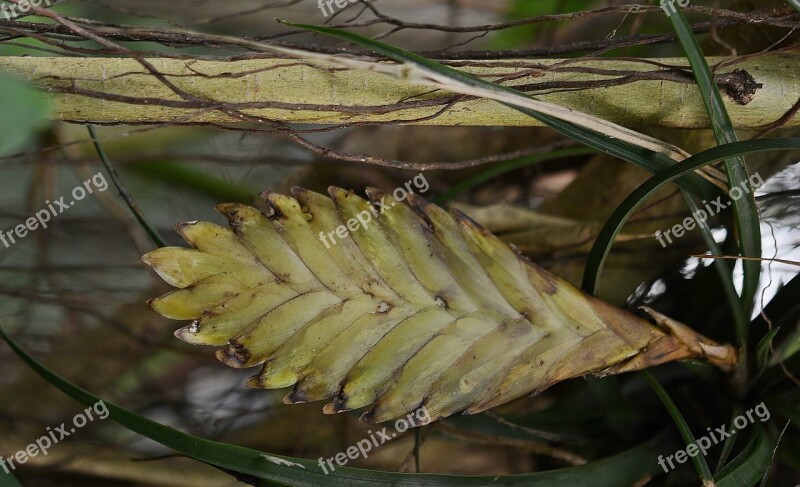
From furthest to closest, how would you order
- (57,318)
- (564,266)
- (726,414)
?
(57,318)
(564,266)
(726,414)

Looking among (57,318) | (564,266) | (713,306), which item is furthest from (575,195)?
(57,318)

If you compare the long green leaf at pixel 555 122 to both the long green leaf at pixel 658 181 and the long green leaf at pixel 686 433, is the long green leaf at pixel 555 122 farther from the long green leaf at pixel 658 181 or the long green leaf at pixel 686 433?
the long green leaf at pixel 686 433

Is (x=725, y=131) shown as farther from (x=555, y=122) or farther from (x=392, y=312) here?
(x=392, y=312)

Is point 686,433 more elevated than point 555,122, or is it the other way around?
point 555,122

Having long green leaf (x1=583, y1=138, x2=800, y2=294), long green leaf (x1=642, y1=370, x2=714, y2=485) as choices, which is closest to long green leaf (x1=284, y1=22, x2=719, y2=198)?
long green leaf (x1=583, y1=138, x2=800, y2=294)

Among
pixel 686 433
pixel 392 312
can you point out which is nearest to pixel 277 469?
pixel 392 312

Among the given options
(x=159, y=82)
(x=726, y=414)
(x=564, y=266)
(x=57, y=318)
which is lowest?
(x=726, y=414)

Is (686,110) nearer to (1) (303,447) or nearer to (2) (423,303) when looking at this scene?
(2) (423,303)
